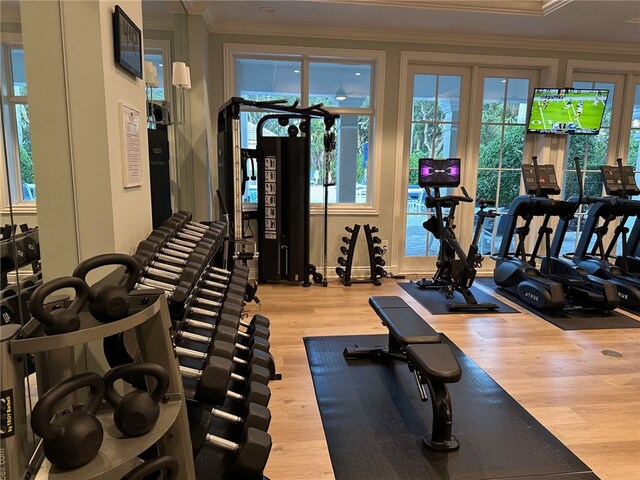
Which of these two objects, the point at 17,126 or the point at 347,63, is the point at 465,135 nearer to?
the point at 347,63

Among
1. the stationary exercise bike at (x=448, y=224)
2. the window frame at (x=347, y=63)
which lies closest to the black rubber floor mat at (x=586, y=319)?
the stationary exercise bike at (x=448, y=224)

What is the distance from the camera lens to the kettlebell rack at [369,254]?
4.91m

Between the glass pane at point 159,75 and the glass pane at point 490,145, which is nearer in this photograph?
the glass pane at point 159,75

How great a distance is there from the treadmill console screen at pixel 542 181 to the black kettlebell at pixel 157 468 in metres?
4.24

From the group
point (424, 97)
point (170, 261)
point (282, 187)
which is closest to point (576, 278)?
Result: point (424, 97)

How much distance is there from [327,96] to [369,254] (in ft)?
6.33

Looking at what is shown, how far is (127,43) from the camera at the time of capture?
1.68m

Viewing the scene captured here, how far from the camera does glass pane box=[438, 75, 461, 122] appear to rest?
17.1 feet

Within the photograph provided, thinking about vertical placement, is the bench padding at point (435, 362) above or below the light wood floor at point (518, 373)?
above

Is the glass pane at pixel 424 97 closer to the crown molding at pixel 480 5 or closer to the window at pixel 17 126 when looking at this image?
the crown molding at pixel 480 5

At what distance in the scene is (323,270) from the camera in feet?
16.8

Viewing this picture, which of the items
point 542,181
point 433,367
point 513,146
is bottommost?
point 433,367

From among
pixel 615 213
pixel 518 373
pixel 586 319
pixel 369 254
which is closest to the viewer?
pixel 518 373

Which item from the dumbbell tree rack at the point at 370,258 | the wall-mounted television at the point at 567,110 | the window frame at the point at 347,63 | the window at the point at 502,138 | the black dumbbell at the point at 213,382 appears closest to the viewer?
the black dumbbell at the point at 213,382
